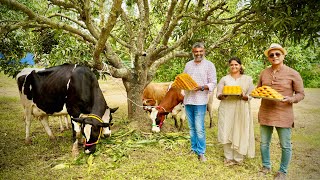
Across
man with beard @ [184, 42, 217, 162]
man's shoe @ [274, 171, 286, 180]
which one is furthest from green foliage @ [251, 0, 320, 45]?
man's shoe @ [274, 171, 286, 180]

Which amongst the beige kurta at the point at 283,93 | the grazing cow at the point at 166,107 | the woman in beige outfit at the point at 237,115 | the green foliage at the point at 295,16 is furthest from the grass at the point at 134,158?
the green foliage at the point at 295,16

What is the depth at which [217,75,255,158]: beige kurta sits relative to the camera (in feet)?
15.4

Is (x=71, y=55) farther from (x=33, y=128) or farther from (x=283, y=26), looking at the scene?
(x=283, y=26)

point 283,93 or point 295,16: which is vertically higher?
point 295,16

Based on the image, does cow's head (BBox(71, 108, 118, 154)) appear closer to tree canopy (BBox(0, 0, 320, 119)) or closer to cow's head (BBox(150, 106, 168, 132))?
tree canopy (BBox(0, 0, 320, 119))

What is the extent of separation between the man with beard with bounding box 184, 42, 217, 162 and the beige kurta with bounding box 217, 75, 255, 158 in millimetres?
243

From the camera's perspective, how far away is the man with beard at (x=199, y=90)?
191 inches

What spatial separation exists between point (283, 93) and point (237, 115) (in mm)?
929

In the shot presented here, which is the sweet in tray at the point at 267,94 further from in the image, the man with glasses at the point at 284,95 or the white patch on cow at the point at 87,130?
the white patch on cow at the point at 87,130

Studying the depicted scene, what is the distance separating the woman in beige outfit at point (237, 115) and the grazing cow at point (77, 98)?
2.23 m

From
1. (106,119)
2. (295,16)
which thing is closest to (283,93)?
(295,16)

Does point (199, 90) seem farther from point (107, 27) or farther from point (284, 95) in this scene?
point (107, 27)

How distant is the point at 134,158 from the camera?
5.21m

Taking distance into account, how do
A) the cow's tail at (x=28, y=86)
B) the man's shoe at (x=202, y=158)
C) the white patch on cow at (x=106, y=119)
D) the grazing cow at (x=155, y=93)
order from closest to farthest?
the man's shoe at (x=202, y=158) < the white patch on cow at (x=106, y=119) < the cow's tail at (x=28, y=86) < the grazing cow at (x=155, y=93)
